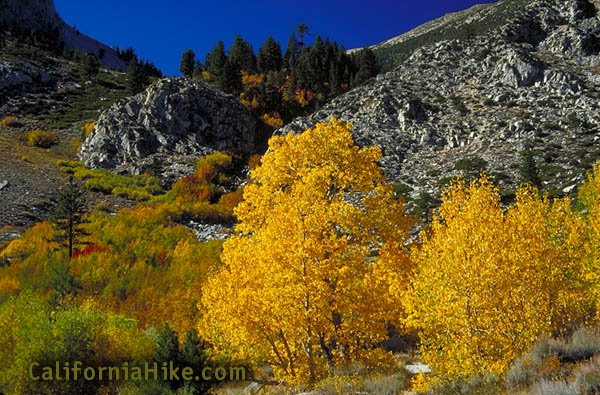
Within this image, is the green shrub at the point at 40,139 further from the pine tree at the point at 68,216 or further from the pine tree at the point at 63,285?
the pine tree at the point at 63,285

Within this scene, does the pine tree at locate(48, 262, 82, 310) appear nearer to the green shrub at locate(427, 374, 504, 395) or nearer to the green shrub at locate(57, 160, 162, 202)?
the green shrub at locate(57, 160, 162, 202)

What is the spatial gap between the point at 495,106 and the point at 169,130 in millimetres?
61539

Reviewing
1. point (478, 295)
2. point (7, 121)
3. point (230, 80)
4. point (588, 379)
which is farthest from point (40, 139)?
point (588, 379)

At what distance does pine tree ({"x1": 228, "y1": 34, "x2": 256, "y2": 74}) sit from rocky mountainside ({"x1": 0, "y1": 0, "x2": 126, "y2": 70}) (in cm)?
6886

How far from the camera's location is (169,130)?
69625mm

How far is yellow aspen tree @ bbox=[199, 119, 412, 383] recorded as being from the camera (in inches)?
363

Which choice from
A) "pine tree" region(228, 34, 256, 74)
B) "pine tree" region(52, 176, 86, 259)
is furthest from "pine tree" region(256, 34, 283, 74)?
"pine tree" region(52, 176, 86, 259)

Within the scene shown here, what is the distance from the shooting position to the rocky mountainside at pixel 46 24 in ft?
477

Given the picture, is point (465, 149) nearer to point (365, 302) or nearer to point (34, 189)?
point (365, 302)

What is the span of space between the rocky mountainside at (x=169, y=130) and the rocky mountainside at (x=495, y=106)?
12.6 m

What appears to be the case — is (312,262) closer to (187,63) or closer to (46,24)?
(187,63)

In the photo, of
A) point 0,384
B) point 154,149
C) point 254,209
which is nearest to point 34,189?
point 154,149

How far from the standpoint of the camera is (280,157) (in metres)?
11.5

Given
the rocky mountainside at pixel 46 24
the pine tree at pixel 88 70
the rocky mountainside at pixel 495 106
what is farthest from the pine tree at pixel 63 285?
the rocky mountainside at pixel 46 24
